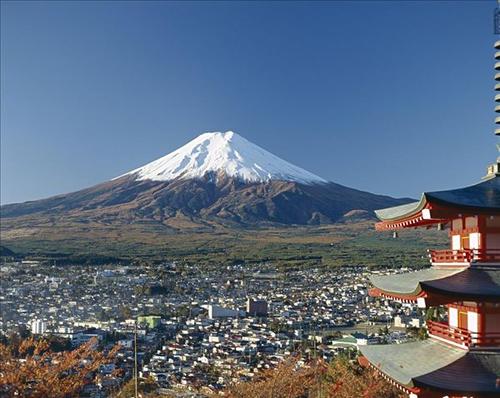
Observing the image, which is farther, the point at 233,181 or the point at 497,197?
the point at 233,181

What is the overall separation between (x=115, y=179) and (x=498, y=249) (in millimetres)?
136610

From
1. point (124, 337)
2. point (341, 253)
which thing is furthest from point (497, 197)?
point (341, 253)

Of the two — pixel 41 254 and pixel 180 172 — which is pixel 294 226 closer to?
pixel 180 172

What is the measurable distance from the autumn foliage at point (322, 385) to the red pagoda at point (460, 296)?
6041mm

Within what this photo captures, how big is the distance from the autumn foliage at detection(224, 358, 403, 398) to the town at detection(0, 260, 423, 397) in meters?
2.72

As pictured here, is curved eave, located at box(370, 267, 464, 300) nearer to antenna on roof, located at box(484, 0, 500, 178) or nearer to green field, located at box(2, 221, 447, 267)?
antenna on roof, located at box(484, 0, 500, 178)

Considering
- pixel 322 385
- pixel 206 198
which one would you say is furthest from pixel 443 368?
pixel 206 198

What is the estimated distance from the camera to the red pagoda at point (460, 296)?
7465 mm

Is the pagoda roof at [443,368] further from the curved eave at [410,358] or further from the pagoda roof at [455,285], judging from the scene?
the pagoda roof at [455,285]

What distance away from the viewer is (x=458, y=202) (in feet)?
25.4

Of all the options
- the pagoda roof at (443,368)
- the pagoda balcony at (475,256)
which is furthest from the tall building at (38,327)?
the pagoda balcony at (475,256)

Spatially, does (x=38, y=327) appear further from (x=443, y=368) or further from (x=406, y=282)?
(x=443, y=368)

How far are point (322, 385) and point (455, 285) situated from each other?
9.91 meters

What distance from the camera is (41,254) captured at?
7819 centimetres
